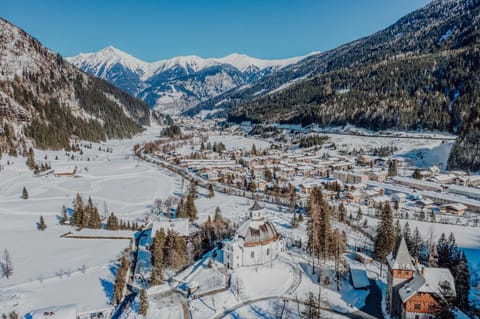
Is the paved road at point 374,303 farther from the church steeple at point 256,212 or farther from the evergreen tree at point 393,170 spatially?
the evergreen tree at point 393,170

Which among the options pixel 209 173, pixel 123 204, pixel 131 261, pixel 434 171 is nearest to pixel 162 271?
pixel 131 261

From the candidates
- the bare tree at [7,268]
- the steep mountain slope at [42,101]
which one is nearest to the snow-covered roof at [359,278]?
the bare tree at [7,268]

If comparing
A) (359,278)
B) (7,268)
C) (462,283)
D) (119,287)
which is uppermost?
(7,268)

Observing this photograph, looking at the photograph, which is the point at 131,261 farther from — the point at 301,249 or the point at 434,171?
the point at 434,171

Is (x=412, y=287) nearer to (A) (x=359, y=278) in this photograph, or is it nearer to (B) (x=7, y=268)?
(A) (x=359, y=278)

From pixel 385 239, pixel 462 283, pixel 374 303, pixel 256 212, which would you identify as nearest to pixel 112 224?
pixel 256 212

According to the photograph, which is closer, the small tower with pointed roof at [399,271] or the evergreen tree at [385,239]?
the small tower with pointed roof at [399,271]

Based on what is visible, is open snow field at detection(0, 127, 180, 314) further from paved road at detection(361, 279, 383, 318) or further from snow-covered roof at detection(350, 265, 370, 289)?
paved road at detection(361, 279, 383, 318)
